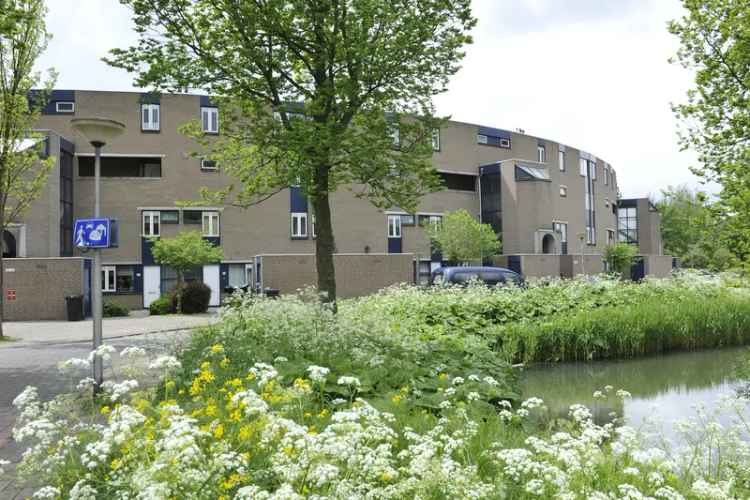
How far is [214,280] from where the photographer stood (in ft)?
105

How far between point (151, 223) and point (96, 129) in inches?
992

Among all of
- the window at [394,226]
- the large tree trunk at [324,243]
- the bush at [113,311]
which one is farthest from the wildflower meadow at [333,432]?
the window at [394,226]

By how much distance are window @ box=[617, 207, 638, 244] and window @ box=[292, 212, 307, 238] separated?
38.7 m

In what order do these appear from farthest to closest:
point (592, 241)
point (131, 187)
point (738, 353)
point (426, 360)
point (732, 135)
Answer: point (592, 241) < point (131, 187) < point (738, 353) < point (732, 135) < point (426, 360)

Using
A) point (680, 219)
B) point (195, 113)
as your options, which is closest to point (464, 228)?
point (195, 113)

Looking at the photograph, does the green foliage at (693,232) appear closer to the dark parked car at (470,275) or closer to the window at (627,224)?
the window at (627,224)

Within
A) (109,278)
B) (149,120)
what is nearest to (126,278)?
(109,278)

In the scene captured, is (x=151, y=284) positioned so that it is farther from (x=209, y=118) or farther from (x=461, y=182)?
(x=461, y=182)

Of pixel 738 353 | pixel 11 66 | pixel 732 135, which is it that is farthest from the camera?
Answer: pixel 11 66

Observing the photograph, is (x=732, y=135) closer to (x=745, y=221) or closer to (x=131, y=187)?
(x=745, y=221)

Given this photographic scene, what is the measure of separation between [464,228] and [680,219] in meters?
36.5

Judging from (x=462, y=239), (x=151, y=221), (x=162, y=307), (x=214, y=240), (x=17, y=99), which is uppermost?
(x=17, y=99)

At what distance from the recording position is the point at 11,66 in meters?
16.5

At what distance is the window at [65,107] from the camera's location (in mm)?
31406
